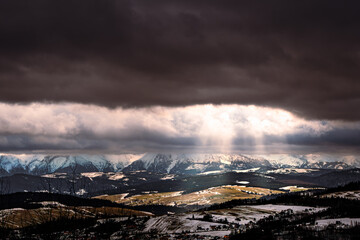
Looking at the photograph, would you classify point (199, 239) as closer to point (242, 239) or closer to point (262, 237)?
point (242, 239)

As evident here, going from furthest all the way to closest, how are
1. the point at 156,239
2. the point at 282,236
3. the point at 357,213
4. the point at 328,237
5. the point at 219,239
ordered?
the point at 357,213 < the point at 156,239 < the point at 219,239 < the point at 282,236 < the point at 328,237

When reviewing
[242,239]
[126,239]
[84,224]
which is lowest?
[84,224]

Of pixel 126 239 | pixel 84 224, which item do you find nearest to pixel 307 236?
pixel 126 239

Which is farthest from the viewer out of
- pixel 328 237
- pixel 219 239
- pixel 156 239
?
pixel 156 239

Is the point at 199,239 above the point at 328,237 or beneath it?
beneath

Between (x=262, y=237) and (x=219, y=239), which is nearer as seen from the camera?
(x=262, y=237)

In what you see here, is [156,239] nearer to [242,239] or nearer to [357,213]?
[242,239]

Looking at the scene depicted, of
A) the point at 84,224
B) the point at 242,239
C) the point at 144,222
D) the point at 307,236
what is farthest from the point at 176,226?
the point at 307,236

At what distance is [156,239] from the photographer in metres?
90.5

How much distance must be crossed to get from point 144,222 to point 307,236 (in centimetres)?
12207

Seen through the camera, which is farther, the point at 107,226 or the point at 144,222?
the point at 144,222

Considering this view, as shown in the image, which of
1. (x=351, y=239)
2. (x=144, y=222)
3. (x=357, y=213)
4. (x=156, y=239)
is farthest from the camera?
(x=144, y=222)

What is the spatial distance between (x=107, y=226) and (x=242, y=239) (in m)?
95.8

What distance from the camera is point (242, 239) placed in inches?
2844
